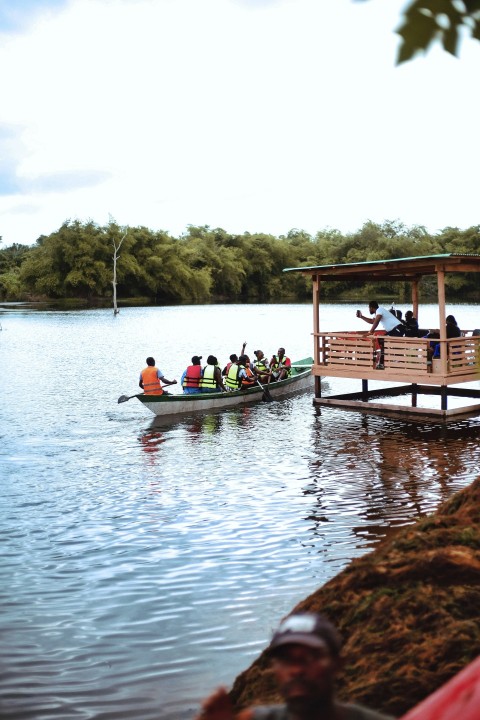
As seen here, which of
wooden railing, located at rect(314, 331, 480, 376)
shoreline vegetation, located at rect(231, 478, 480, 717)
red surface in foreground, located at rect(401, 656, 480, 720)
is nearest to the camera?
red surface in foreground, located at rect(401, 656, 480, 720)

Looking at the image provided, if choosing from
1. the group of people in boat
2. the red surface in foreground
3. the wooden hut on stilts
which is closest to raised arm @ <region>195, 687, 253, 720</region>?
the red surface in foreground

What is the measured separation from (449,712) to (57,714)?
4.81m

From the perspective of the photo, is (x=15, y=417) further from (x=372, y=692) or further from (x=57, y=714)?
(x=372, y=692)

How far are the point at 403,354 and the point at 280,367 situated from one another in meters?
7.15

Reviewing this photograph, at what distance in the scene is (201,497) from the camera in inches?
521

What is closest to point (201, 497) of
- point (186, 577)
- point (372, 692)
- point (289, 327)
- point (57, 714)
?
point (186, 577)

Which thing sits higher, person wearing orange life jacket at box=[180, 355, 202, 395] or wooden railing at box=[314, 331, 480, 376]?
wooden railing at box=[314, 331, 480, 376]

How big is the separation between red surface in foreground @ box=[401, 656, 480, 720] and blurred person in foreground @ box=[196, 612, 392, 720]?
417 millimetres

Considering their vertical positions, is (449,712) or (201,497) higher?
(449,712)

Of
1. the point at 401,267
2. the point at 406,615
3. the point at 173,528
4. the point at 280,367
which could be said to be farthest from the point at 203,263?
the point at 406,615

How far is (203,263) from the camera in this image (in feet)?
427

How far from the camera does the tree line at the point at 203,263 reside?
11369 cm

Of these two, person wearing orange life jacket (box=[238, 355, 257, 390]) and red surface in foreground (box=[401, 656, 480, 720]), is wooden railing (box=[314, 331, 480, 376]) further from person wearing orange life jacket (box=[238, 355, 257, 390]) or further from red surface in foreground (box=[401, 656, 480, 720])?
red surface in foreground (box=[401, 656, 480, 720])

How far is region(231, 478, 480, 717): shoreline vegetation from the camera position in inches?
174
